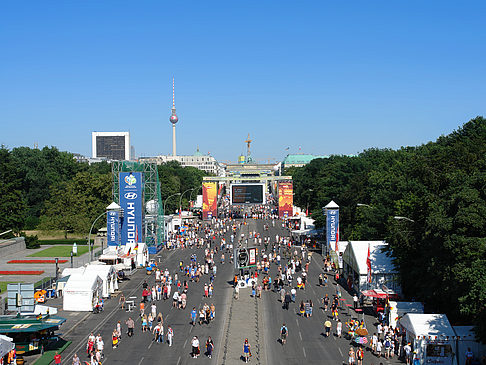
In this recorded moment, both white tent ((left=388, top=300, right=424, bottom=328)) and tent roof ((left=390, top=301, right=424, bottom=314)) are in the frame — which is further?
tent roof ((left=390, top=301, right=424, bottom=314))

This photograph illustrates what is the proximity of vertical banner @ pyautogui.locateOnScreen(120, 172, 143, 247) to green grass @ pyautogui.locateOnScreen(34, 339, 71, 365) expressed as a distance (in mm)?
28010

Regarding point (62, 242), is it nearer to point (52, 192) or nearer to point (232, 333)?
point (52, 192)

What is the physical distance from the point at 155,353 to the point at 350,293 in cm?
2025

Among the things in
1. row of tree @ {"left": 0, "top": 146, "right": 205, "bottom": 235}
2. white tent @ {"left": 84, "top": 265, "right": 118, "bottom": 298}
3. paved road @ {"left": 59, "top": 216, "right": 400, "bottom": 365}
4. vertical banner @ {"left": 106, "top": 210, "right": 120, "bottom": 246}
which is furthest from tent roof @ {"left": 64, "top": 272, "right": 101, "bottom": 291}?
row of tree @ {"left": 0, "top": 146, "right": 205, "bottom": 235}

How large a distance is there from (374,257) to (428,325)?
A: 14.6m

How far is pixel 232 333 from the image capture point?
32938 millimetres

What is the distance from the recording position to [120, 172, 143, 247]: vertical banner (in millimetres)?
59062

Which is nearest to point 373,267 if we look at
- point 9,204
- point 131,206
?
point 131,206

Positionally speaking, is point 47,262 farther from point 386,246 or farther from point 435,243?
point 435,243

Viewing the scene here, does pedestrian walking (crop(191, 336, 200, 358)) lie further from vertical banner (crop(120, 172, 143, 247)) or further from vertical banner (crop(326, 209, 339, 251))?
vertical banner (crop(326, 209, 339, 251))

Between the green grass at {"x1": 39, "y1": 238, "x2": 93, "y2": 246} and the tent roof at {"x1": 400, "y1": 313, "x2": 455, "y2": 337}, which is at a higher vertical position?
A: the green grass at {"x1": 39, "y1": 238, "x2": 93, "y2": 246}

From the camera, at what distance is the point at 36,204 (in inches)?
4331

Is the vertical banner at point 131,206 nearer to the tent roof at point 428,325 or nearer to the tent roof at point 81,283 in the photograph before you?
the tent roof at point 81,283

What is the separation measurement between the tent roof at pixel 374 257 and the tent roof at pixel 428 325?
12.2 m
